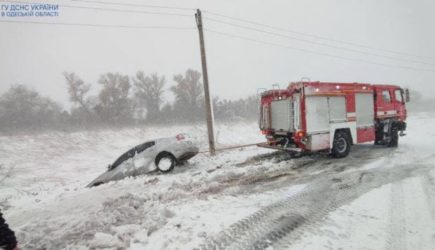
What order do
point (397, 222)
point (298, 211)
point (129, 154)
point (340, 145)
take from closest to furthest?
point (397, 222) → point (298, 211) → point (129, 154) → point (340, 145)

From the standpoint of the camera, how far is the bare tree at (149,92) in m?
31.1

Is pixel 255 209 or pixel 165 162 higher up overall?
pixel 165 162

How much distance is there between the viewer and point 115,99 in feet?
93.9

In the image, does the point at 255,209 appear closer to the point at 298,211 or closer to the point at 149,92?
the point at 298,211

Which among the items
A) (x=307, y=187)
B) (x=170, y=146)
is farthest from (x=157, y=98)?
(x=307, y=187)

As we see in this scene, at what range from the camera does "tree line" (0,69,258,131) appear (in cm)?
2344

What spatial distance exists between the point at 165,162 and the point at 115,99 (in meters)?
20.7

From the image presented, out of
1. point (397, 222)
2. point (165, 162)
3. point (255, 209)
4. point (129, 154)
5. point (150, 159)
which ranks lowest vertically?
point (397, 222)

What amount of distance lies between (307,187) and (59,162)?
605 inches

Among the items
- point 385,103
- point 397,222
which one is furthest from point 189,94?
point 397,222

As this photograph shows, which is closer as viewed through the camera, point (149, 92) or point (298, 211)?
point (298, 211)

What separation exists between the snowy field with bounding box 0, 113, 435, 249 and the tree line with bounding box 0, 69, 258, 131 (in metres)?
Answer: 14.6

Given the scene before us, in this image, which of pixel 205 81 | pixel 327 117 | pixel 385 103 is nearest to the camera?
pixel 327 117

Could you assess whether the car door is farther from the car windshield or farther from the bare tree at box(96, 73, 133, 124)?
the bare tree at box(96, 73, 133, 124)
